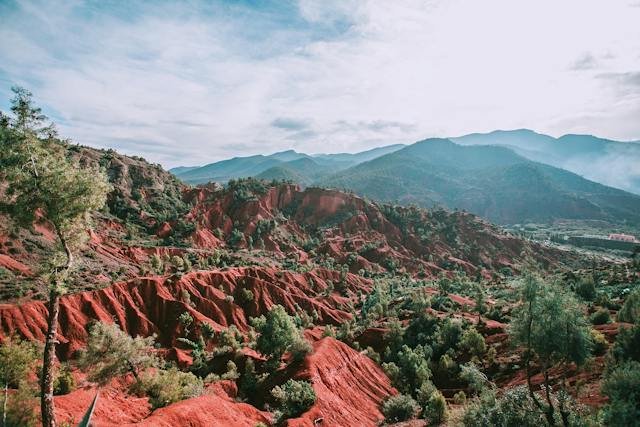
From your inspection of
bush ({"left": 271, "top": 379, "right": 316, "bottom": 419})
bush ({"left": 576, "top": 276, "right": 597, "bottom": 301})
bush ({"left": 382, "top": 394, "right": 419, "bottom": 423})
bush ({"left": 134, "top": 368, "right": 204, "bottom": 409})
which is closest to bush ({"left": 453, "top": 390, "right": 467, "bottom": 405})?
bush ({"left": 382, "top": 394, "right": 419, "bottom": 423})

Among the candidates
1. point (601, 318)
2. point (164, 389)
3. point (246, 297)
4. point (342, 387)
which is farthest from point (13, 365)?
point (601, 318)

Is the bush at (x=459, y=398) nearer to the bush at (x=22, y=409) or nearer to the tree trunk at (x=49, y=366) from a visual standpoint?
the bush at (x=22, y=409)

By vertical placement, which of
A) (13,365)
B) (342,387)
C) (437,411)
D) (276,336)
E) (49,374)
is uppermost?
(49,374)

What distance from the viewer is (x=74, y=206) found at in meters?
11.5

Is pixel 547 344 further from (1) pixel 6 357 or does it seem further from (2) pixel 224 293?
(2) pixel 224 293

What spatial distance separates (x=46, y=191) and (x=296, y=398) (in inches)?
850

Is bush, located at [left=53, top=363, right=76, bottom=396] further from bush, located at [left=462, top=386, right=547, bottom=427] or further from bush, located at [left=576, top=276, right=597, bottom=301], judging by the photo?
bush, located at [left=576, top=276, right=597, bottom=301]

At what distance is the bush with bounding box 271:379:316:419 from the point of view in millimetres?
26391

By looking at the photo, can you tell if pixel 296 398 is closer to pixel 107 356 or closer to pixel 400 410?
pixel 400 410

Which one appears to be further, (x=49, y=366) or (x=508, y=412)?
(x=508, y=412)

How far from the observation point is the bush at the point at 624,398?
13.6m

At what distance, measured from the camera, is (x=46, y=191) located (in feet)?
37.1

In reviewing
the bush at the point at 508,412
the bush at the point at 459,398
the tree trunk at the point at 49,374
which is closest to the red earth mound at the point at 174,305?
the tree trunk at the point at 49,374

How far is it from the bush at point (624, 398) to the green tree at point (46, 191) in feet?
63.3
